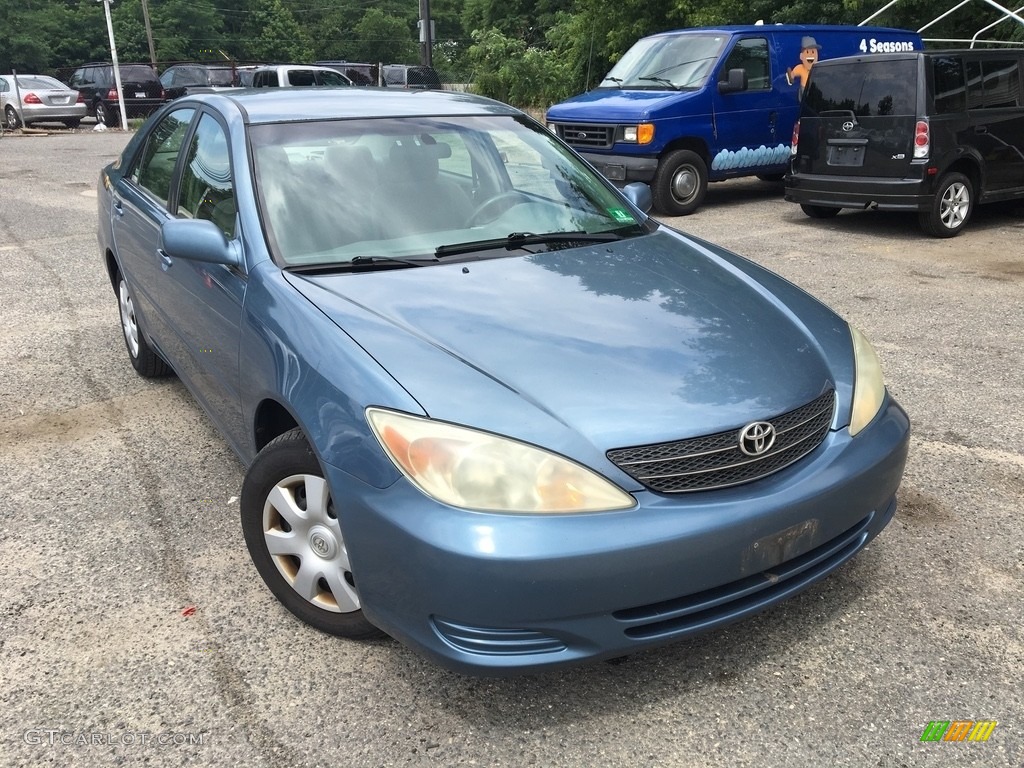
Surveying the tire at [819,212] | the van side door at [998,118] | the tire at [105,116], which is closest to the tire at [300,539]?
the van side door at [998,118]

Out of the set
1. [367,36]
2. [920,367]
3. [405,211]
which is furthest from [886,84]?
[367,36]

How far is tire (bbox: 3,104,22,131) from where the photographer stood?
81.1 feet

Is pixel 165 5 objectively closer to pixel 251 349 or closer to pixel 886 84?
pixel 886 84

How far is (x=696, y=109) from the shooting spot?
33.8 feet

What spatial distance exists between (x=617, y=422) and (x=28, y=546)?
2373 mm

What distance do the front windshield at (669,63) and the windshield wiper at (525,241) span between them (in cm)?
777

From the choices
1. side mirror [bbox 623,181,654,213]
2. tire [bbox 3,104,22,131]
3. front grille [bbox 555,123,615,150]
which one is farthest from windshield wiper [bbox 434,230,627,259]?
tire [bbox 3,104,22,131]

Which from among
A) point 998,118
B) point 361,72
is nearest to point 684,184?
point 998,118

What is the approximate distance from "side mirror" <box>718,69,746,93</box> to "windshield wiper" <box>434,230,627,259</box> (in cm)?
766

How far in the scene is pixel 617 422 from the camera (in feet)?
7.44

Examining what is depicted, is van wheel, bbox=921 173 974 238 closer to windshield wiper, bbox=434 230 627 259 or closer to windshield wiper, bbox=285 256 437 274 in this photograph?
windshield wiper, bbox=434 230 627 259

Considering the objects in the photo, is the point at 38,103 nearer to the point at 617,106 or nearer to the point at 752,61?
the point at 617,106

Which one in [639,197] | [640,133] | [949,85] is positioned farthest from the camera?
[640,133]

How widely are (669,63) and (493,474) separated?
9.90 m
